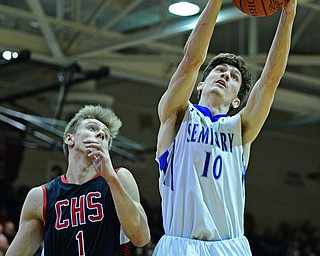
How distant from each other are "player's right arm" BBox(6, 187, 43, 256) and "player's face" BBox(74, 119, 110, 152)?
37 centimetres

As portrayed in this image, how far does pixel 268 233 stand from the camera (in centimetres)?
1855

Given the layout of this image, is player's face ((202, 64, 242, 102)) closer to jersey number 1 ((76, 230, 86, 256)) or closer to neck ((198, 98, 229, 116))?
neck ((198, 98, 229, 116))

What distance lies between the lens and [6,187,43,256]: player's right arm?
413cm

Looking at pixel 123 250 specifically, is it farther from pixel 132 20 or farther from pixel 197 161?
pixel 132 20

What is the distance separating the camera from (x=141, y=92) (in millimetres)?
18203

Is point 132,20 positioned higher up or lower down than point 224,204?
higher up

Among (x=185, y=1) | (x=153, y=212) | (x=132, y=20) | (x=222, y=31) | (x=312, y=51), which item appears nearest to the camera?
(x=185, y=1)

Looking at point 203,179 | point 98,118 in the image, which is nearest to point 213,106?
point 203,179

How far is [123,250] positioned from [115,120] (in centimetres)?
79

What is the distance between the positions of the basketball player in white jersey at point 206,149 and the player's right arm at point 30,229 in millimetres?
779

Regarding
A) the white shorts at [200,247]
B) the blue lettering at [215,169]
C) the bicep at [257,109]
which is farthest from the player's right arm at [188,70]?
the white shorts at [200,247]

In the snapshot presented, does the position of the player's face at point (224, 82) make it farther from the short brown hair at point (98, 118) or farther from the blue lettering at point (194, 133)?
the short brown hair at point (98, 118)

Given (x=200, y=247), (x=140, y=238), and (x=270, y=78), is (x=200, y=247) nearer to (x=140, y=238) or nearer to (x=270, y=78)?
→ (x=140, y=238)

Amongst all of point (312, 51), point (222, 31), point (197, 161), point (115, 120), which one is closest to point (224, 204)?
point (197, 161)
